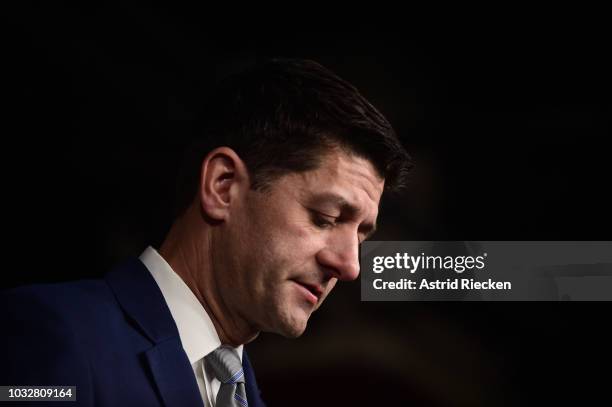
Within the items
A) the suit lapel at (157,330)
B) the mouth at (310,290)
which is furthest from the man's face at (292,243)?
the suit lapel at (157,330)

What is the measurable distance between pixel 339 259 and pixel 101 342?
1.13 feet

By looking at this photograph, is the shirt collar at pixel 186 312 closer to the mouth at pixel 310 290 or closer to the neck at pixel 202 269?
the neck at pixel 202 269

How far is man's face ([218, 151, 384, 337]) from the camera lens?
3.28ft

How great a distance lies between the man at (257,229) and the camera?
0.99 m

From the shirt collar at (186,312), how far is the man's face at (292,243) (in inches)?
1.9

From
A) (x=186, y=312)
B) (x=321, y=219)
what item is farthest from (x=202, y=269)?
(x=321, y=219)

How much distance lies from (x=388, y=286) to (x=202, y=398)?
57 cm

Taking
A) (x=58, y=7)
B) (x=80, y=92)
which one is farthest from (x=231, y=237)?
(x=58, y=7)

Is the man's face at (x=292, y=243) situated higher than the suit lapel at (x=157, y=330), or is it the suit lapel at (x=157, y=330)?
the man's face at (x=292, y=243)

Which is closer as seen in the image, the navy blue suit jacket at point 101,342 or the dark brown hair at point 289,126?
the navy blue suit jacket at point 101,342

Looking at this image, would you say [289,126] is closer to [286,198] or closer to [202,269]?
[286,198]

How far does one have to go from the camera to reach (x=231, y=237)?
1018 mm

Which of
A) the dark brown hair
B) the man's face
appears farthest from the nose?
the dark brown hair

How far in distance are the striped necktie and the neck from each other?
37mm
